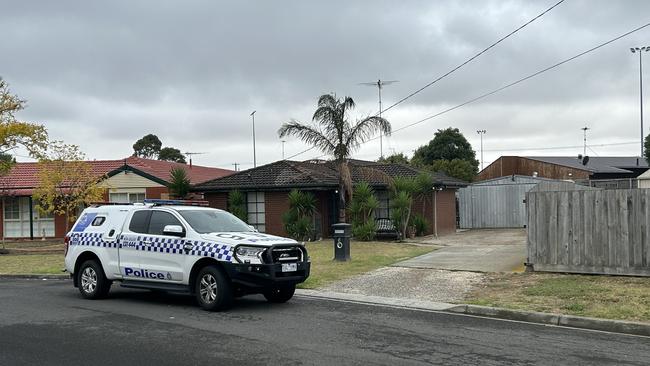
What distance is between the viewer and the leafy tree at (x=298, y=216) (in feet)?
79.9

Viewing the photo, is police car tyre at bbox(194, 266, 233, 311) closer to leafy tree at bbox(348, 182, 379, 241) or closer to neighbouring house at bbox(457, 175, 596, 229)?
leafy tree at bbox(348, 182, 379, 241)

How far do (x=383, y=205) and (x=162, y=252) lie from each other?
17162 millimetres

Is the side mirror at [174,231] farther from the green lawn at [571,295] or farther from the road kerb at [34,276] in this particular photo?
the road kerb at [34,276]

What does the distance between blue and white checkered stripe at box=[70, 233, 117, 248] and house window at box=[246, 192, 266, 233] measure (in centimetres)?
1509

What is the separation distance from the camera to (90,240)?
37.6ft

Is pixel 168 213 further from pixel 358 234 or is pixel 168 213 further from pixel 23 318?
pixel 358 234

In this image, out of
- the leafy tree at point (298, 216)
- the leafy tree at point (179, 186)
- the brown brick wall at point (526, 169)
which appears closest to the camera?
the leafy tree at point (298, 216)

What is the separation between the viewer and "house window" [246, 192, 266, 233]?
1053 inches

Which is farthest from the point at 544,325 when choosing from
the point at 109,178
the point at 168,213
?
the point at 109,178

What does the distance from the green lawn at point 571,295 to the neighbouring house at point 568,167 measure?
3784cm

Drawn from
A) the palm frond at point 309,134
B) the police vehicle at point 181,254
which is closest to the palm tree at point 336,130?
the palm frond at point 309,134

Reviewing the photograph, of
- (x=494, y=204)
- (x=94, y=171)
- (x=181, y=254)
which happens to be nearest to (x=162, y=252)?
(x=181, y=254)

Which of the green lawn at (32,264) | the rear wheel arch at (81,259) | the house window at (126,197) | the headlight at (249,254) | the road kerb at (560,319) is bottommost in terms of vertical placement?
the road kerb at (560,319)

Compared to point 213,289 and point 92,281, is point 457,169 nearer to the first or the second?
point 92,281
